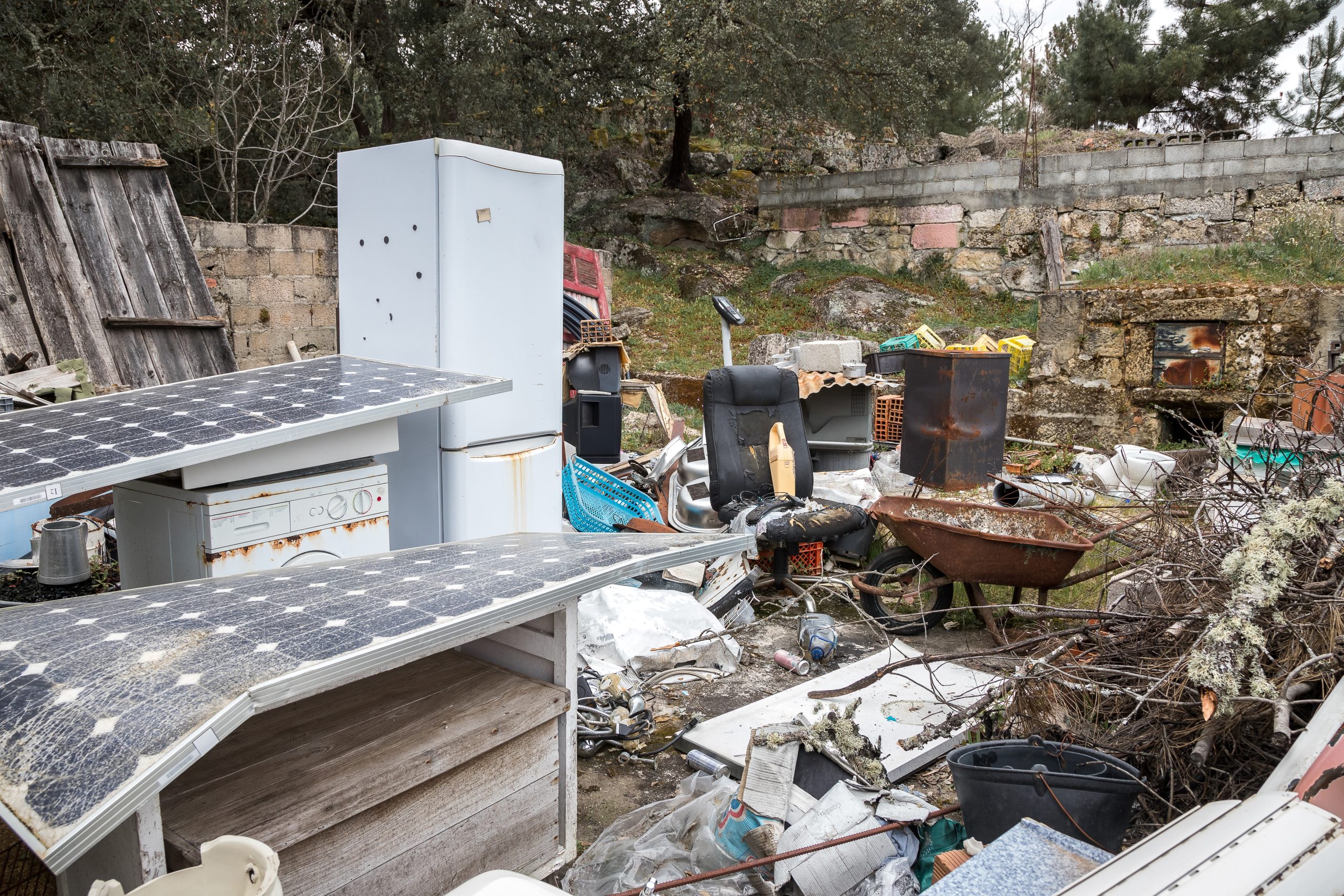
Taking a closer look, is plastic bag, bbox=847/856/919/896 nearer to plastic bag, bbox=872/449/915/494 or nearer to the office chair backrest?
the office chair backrest

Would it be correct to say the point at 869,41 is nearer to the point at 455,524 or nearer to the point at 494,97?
the point at 494,97

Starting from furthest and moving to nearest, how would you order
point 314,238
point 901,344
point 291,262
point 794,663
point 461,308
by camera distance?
point 901,344 → point 314,238 → point 291,262 → point 794,663 → point 461,308

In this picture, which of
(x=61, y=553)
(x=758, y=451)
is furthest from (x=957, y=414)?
(x=61, y=553)

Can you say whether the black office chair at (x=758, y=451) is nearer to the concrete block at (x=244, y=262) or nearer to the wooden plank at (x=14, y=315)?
the wooden plank at (x=14, y=315)

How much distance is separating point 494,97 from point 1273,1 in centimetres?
1311

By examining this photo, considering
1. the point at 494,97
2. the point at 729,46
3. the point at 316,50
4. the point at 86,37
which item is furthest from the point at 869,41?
the point at 86,37

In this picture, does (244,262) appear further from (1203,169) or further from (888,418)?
(1203,169)

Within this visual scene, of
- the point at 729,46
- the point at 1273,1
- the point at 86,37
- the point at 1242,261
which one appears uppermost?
the point at 1273,1

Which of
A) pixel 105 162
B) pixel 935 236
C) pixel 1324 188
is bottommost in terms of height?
A: pixel 105 162

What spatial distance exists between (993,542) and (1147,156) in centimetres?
1077

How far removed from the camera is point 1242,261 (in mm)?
9914

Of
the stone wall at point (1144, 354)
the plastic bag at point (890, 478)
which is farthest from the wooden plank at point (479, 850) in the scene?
the stone wall at point (1144, 354)

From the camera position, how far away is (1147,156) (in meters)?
12.6

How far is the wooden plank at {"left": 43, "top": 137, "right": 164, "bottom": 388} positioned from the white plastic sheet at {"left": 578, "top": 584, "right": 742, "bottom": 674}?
139 inches
